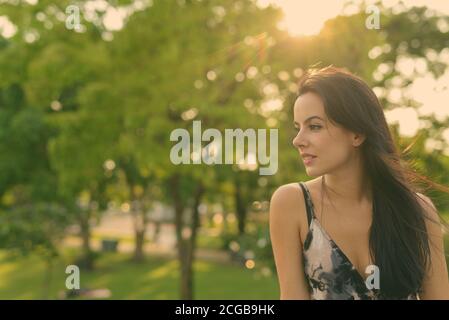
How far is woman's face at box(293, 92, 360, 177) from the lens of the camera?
6.64ft

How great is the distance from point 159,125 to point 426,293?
1032 cm

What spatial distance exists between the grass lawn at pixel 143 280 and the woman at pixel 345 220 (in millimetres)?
18300

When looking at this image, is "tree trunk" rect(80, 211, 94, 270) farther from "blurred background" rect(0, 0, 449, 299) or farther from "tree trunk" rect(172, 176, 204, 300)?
"tree trunk" rect(172, 176, 204, 300)

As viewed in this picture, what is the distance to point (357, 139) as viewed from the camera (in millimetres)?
2117

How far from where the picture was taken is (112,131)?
13.4 m

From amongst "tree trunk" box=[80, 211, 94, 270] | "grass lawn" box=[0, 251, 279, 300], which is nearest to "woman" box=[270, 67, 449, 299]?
"grass lawn" box=[0, 251, 279, 300]

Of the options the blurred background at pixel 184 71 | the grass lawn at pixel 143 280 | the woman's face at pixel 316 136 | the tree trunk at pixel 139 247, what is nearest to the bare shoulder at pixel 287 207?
the woman's face at pixel 316 136

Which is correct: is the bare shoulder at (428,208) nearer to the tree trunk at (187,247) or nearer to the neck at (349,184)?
the neck at (349,184)

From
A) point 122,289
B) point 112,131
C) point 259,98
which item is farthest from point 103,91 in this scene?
point 122,289

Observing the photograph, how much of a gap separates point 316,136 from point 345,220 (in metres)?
0.32

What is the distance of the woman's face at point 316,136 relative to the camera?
2.02 m
